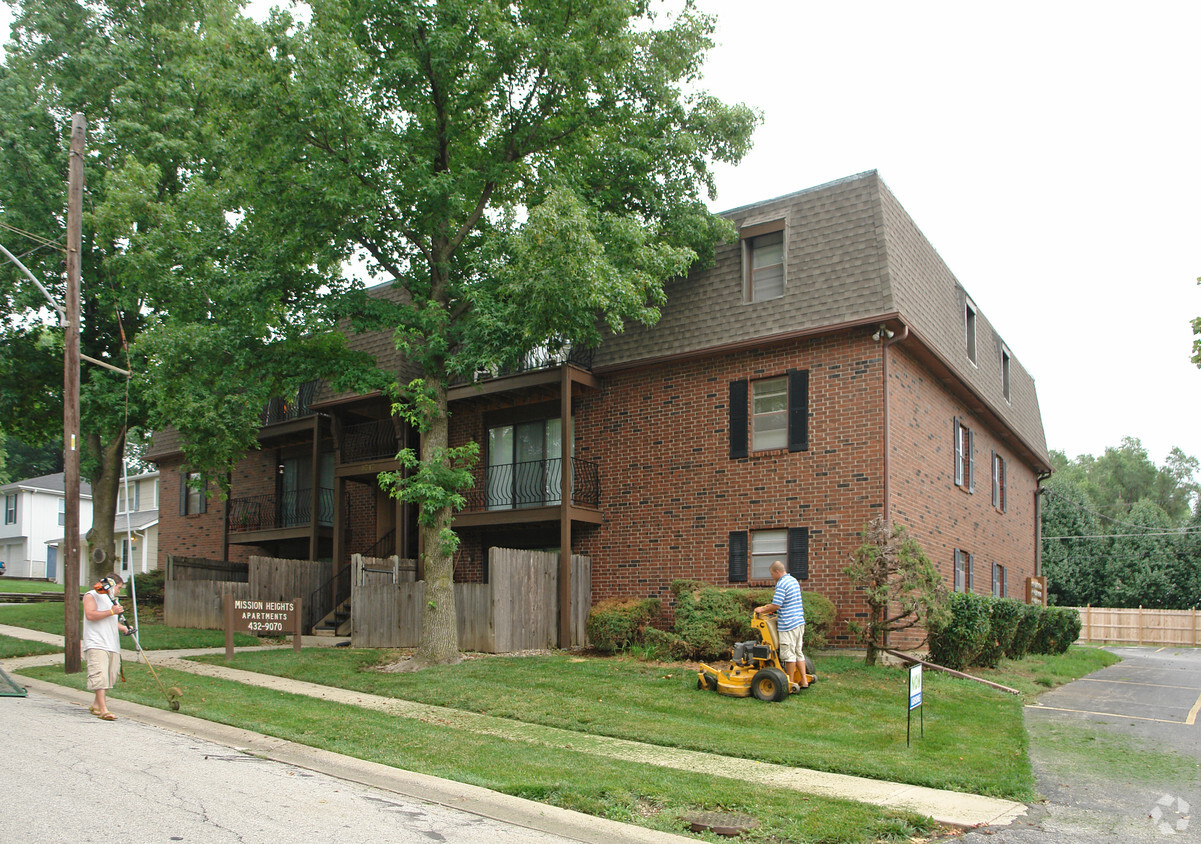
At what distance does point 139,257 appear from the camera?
59.7ft

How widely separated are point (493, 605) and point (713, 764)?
8.56m

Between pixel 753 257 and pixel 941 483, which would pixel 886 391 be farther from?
pixel 753 257

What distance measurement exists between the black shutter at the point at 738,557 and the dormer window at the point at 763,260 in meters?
4.45

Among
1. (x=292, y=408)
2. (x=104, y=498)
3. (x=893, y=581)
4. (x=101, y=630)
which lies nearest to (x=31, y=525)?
(x=104, y=498)

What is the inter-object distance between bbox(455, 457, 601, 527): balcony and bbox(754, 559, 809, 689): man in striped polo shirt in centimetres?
697

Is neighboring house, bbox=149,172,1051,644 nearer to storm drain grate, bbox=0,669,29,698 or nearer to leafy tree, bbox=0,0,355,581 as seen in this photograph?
leafy tree, bbox=0,0,355,581

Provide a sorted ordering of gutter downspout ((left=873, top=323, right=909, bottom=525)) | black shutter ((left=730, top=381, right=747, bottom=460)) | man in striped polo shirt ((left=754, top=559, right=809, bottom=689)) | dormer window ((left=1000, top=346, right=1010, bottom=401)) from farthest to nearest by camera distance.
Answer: dormer window ((left=1000, top=346, right=1010, bottom=401))
black shutter ((left=730, top=381, right=747, bottom=460))
gutter downspout ((left=873, top=323, right=909, bottom=525))
man in striped polo shirt ((left=754, top=559, right=809, bottom=689))

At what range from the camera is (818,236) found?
17.9 meters

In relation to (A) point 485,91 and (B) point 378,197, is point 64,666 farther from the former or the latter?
(A) point 485,91

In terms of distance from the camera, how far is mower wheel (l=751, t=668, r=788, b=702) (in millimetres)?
12031

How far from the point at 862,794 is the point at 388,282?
2048 centimetres

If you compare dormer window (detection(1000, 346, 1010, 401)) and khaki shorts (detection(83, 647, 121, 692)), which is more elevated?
dormer window (detection(1000, 346, 1010, 401))

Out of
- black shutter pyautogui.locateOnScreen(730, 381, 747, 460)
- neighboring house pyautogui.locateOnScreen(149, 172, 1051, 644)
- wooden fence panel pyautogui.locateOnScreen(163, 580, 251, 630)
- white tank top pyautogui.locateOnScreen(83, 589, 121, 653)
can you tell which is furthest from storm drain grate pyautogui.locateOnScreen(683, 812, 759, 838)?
wooden fence panel pyautogui.locateOnScreen(163, 580, 251, 630)

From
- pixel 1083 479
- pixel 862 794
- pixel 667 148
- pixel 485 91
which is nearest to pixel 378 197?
pixel 485 91
